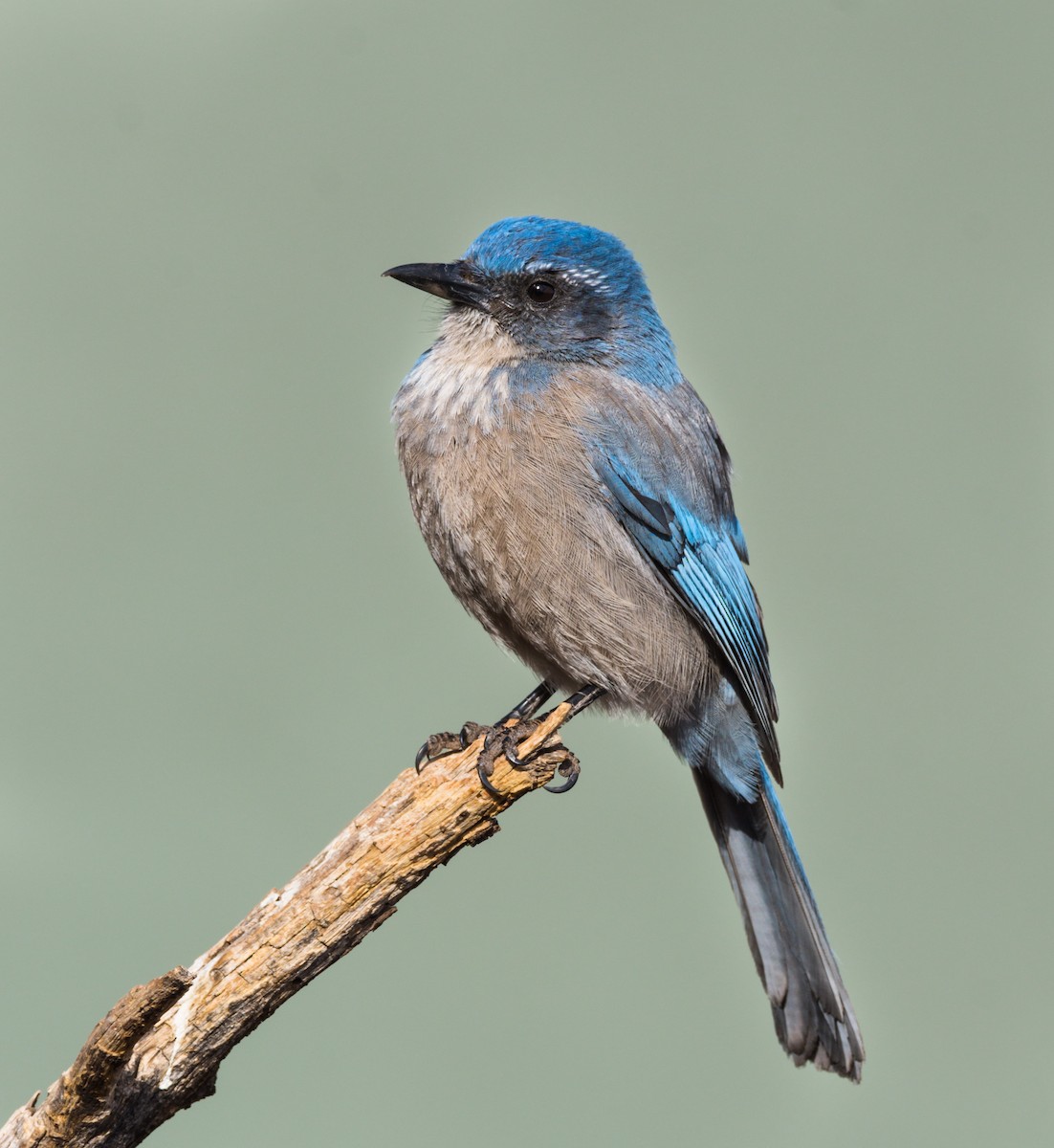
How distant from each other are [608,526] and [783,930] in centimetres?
172

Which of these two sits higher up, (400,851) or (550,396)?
(550,396)

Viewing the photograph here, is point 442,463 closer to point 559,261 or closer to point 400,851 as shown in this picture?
point 559,261

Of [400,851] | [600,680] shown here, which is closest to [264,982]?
[400,851]

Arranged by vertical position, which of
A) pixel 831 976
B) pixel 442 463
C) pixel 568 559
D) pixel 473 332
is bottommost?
pixel 831 976

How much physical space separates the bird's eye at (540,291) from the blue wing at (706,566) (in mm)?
670

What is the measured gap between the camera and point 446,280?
4402 mm

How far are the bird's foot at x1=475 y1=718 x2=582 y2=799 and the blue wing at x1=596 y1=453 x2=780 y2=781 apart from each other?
696mm

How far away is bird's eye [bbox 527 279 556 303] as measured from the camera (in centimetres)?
441

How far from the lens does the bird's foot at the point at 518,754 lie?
386 cm

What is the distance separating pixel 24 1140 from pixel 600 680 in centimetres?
224

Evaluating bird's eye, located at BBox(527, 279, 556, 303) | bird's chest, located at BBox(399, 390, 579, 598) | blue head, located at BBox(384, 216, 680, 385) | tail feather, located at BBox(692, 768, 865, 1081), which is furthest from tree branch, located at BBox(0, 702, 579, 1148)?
bird's eye, located at BBox(527, 279, 556, 303)

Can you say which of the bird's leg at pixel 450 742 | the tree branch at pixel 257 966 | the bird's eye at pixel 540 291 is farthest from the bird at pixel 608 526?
the bird's leg at pixel 450 742

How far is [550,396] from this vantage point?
422 cm

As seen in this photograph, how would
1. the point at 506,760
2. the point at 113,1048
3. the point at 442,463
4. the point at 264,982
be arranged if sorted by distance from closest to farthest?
the point at 113,1048 < the point at 264,982 < the point at 506,760 < the point at 442,463
